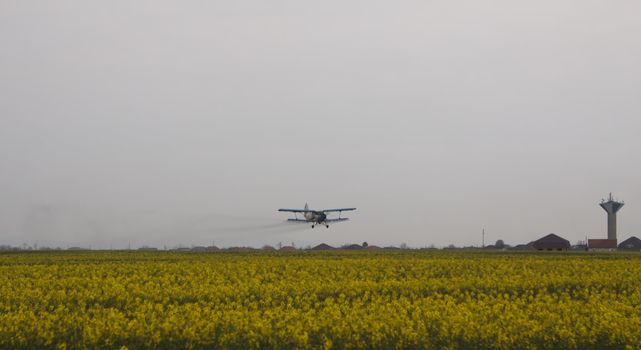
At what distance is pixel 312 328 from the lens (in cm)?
1830

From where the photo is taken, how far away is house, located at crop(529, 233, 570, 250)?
141 meters

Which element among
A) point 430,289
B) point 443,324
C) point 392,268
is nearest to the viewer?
point 443,324

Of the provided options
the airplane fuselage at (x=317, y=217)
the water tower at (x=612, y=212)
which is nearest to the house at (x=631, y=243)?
the water tower at (x=612, y=212)

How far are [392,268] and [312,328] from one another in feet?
79.0

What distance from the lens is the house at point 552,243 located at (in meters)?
141

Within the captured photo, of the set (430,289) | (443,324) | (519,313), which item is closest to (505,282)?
(430,289)

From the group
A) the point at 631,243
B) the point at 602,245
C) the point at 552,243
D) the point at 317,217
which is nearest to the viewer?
the point at 317,217

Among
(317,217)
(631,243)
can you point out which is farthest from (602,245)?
(317,217)

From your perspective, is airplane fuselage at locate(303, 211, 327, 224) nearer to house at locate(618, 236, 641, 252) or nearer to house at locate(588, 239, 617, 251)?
house at locate(588, 239, 617, 251)

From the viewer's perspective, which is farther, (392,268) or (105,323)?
(392,268)

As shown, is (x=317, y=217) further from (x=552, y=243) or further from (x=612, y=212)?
(x=612, y=212)

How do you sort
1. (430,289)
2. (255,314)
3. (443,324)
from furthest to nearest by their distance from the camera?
(430,289) < (255,314) < (443,324)

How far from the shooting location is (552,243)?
141875mm

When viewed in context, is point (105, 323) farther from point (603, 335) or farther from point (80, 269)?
point (80, 269)
